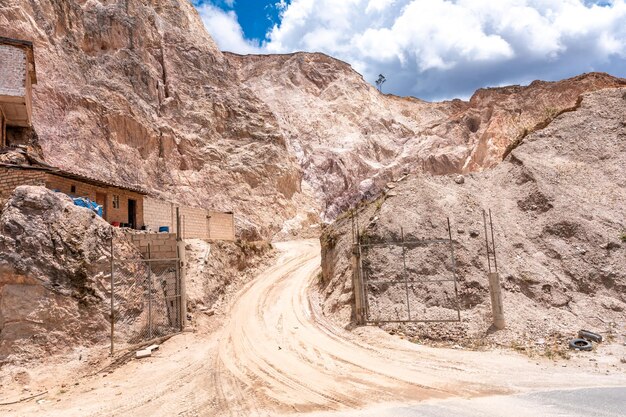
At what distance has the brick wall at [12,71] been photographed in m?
22.2

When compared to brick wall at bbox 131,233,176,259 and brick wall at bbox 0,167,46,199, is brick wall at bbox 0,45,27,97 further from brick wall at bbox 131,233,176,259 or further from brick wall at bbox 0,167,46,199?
brick wall at bbox 131,233,176,259

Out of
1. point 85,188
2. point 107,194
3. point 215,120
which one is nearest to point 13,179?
point 85,188

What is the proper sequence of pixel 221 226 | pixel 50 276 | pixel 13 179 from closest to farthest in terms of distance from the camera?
1. pixel 50 276
2. pixel 13 179
3. pixel 221 226

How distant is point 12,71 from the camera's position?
2245cm

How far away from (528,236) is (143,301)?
13.5 m

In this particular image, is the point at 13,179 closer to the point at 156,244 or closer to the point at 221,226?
the point at 156,244

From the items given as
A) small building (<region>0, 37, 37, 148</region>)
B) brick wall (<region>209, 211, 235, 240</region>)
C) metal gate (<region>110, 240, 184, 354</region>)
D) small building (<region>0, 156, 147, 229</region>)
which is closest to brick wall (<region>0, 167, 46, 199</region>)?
small building (<region>0, 156, 147, 229</region>)

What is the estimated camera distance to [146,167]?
39.5 m

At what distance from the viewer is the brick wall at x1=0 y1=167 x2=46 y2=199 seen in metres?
15.6

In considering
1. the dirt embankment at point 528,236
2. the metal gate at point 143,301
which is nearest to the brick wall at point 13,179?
the metal gate at point 143,301

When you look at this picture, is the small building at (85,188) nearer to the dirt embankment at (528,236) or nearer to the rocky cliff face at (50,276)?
the rocky cliff face at (50,276)

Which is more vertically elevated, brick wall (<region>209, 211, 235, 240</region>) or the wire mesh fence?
brick wall (<region>209, 211, 235, 240</region>)

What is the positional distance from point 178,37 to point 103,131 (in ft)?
62.1

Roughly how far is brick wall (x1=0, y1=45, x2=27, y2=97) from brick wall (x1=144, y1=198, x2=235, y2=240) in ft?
26.9
